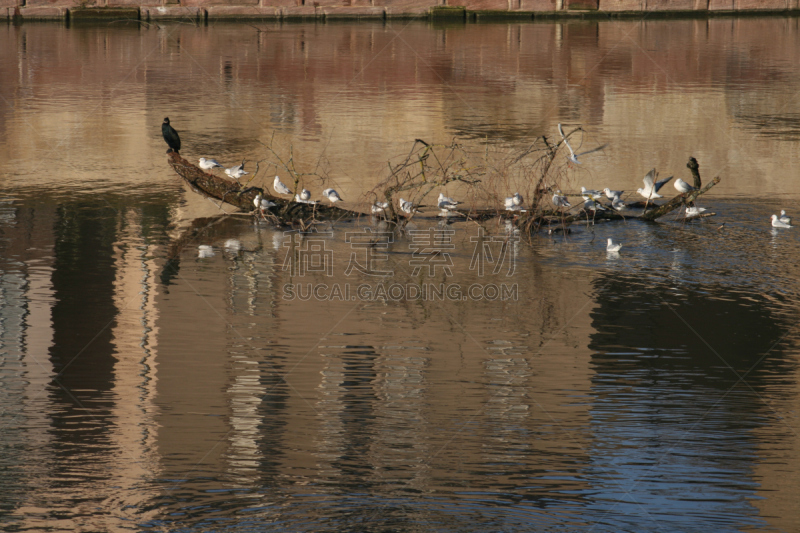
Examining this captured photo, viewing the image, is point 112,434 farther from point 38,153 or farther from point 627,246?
point 38,153

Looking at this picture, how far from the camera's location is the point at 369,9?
33.2m

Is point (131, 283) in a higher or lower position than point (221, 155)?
lower

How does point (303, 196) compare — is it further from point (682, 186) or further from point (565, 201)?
point (682, 186)

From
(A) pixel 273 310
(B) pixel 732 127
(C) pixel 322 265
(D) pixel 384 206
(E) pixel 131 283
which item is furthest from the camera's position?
(B) pixel 732 127

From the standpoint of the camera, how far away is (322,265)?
330 inches

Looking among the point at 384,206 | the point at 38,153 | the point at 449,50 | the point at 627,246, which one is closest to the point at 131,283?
the point at 384,206

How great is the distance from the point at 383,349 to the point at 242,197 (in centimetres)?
395

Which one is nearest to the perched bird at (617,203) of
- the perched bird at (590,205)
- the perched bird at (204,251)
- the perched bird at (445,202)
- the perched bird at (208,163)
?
the perched bird at (590,205)

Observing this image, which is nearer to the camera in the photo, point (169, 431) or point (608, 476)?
point (608, 476)

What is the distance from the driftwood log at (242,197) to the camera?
9695 mm

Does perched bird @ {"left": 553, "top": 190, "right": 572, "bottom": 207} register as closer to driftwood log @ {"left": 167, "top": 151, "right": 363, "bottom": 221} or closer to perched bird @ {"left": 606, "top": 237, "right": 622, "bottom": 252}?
perched bird @ {"left": 606, "top": 237, "right": 622, "bottom": 252}

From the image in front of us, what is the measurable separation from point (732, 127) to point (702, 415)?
10.6 m

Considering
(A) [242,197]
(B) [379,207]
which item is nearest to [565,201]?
(B) [379,207]

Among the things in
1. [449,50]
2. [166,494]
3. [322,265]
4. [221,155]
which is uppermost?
[449,50]
